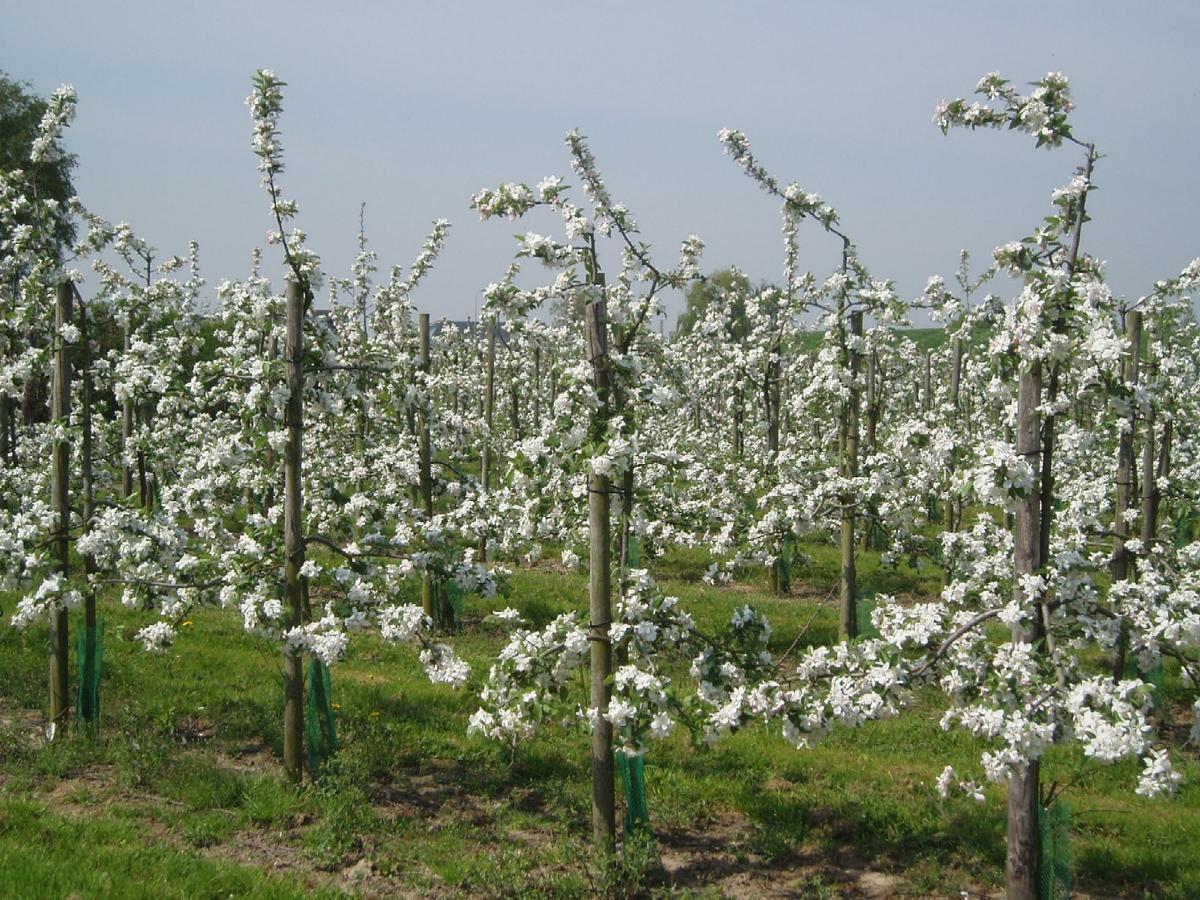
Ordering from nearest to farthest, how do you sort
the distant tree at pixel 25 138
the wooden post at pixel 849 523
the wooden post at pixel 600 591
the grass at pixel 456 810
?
the wooden post at pixel 600 591, the grass at pixel 456 810, the wooden post at pixel 849 523, the distant tree at pixel 25 138

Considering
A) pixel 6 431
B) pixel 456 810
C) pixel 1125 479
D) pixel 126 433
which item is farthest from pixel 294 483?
pixel 6 431

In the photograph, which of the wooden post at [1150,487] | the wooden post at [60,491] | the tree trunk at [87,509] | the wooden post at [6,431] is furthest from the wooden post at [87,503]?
the wooden post at [1150,487]

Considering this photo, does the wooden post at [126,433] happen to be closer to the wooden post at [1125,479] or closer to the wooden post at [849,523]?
the wooden post at [849,523]

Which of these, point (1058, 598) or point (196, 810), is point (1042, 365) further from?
point (196, 810)

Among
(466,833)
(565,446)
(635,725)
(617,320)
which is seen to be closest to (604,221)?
(617,320)

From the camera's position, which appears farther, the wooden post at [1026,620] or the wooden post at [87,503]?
the wooden post at [87,503]

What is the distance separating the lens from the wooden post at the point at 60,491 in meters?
7.68

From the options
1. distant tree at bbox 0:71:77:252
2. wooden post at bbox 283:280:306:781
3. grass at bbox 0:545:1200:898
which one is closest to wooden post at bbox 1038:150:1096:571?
grass at bbox 0:545:1200:898

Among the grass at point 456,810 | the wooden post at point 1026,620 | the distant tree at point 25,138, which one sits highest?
the distant tree at point 25,138

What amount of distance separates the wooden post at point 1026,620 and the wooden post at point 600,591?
2202 millimetres

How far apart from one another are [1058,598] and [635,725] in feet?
7.34

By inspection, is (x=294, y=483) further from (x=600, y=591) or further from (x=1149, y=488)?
(x=1149, y=488)

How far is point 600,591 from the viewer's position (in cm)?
599

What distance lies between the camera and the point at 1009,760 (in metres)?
4.32
